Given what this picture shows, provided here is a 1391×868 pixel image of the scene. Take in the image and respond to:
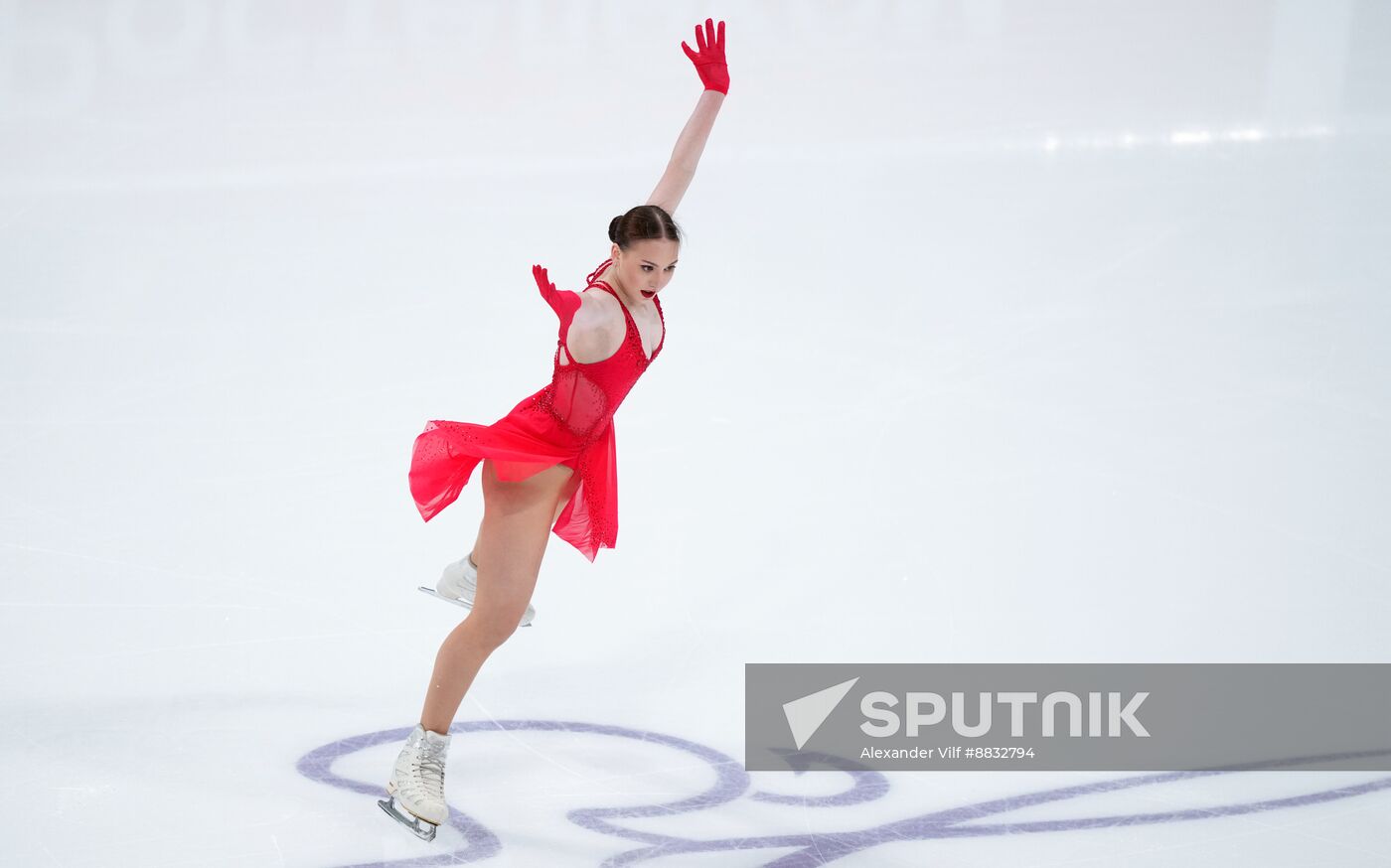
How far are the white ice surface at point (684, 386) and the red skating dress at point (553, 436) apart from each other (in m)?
0.76

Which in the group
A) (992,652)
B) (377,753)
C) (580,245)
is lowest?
(377,753)

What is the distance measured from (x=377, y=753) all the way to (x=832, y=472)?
2204 millimetres

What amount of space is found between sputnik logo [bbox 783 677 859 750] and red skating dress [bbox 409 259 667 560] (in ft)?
2.91

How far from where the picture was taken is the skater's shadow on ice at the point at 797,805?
124 inches

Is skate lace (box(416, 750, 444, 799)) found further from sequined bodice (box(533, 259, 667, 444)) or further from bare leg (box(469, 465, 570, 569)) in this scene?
sequined bodice (box(533, 259, 667, 444))

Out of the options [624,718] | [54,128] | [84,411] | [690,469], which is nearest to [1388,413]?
[690,469]

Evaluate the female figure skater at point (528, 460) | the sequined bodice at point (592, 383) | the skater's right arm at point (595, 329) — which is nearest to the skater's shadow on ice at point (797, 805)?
the female figure skater at point (528, 460)

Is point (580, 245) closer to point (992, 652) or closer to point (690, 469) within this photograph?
point (690, 469)

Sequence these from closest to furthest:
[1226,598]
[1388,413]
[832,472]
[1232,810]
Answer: [1232,810], [1226,598], [832,472], [1388,413]

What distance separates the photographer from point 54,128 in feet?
25.5

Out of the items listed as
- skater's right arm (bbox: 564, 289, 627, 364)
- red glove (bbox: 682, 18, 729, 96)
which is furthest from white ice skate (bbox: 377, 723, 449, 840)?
red glove (bbox: 682, 18, 729, 96)

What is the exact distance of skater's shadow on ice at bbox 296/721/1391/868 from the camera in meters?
3.15

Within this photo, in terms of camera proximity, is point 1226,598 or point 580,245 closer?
point 1226,598

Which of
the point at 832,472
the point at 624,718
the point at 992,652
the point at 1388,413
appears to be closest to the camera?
the point at 624,718
